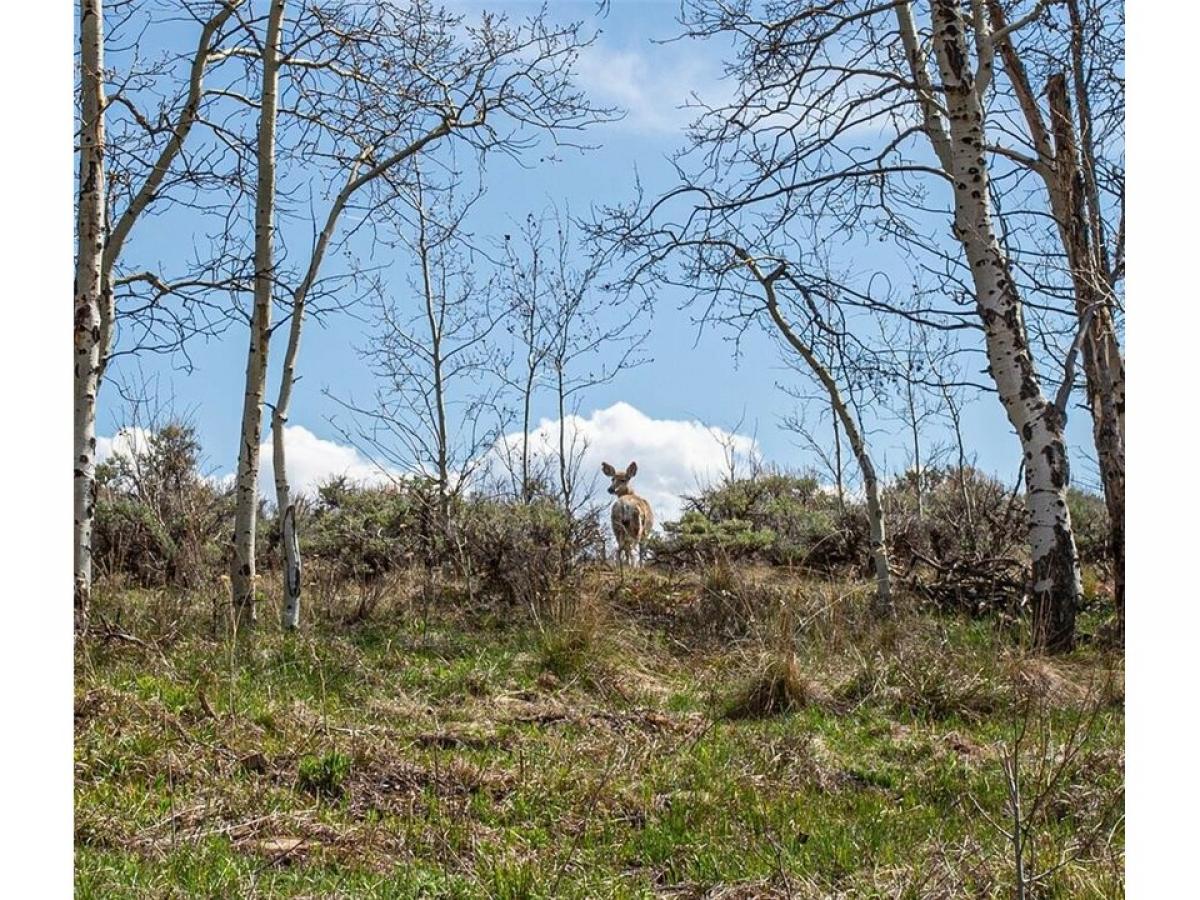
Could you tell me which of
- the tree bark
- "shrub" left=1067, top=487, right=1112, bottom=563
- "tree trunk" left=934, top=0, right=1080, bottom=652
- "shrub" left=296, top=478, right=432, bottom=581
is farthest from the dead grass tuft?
"shrub" left=1067, top=487, right=1112, bottom=563

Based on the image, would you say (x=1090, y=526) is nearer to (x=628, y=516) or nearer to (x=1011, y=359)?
(x=628, y=516)

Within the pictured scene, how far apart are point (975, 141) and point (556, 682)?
18.3 ft

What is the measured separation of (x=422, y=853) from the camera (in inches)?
168

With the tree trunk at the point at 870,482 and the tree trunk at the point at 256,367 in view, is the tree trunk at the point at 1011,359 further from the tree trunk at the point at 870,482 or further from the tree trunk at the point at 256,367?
the tree trunk at the point at 256,367

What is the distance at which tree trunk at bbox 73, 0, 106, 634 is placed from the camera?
A: 7375 millimetres

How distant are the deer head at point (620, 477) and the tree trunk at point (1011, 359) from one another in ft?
26.3

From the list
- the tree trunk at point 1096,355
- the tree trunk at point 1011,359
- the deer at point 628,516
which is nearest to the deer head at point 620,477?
the deer at point 628,516

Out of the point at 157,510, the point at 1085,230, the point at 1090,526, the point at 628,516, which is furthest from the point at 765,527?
the point at 157,510

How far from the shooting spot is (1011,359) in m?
8.80

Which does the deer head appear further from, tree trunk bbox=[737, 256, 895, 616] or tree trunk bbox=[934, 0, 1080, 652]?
tree trunk bbox=[934, 0, 1080, 652]

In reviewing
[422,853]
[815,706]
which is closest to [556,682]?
[815,706]

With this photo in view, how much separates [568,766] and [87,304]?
4736mm
